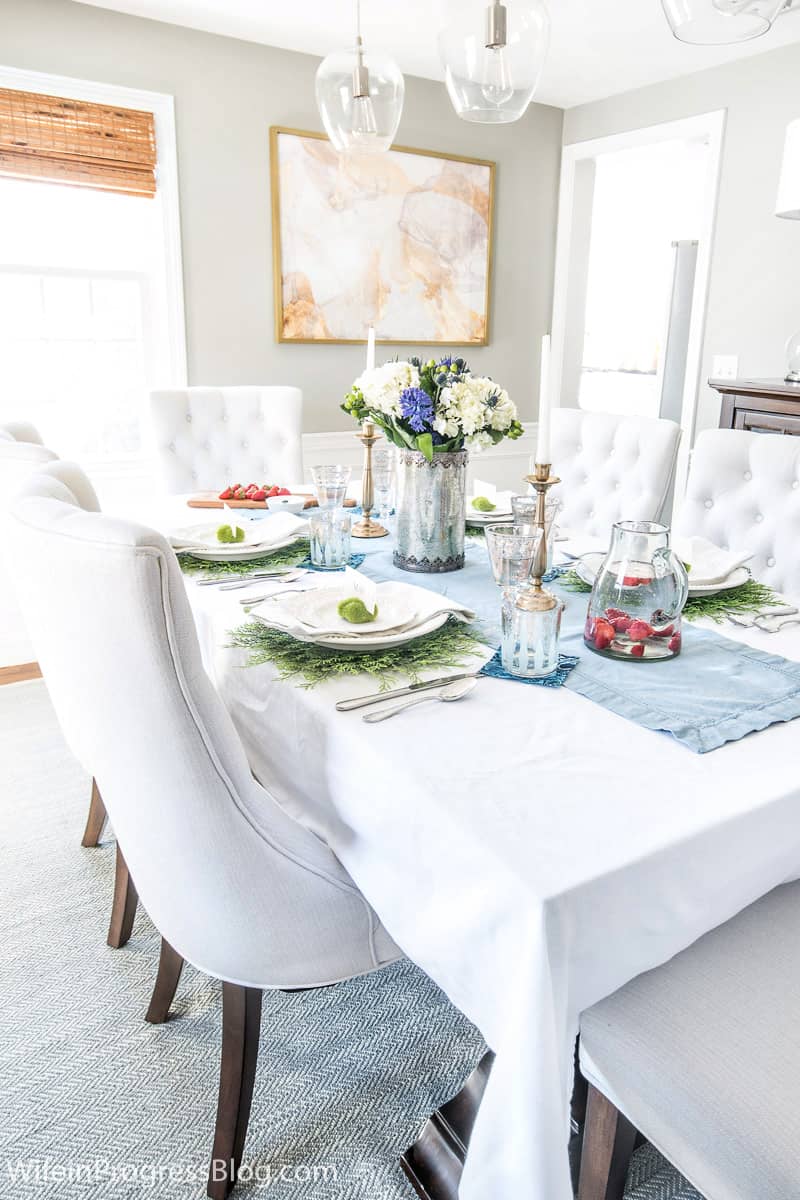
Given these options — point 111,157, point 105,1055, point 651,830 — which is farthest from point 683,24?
point 111,157

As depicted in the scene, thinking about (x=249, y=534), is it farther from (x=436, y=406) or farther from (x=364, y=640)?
(x=364, y=640)

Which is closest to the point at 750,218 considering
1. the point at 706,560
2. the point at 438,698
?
the point at 706,560

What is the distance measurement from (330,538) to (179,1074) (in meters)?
1.01

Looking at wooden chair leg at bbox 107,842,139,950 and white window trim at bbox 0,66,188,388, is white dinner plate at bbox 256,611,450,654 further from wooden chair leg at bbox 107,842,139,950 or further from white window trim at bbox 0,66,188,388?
white window trim at bbox 0,66,188,388

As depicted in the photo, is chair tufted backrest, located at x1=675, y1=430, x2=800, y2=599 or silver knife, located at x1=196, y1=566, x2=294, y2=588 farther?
chair tufted backrest, located at x1=675, y1=430, x2=800, y2=599

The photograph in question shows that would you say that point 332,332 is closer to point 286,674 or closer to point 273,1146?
point 286,674

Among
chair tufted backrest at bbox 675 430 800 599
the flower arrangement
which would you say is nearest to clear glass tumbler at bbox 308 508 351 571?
the flower arrangement

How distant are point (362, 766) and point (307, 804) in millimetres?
216

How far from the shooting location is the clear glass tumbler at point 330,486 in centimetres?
169

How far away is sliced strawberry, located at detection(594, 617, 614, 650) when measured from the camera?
4.16 ft

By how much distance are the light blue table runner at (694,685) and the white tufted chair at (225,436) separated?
164 centimetres

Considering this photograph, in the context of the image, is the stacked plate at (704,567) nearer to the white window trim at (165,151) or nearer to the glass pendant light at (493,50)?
the glass pendant light at (493,50)

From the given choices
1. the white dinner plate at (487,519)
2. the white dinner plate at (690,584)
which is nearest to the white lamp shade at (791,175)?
the white dinner plate at (487,519)

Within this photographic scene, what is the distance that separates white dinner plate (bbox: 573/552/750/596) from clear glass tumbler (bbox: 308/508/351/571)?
474 millimetres
